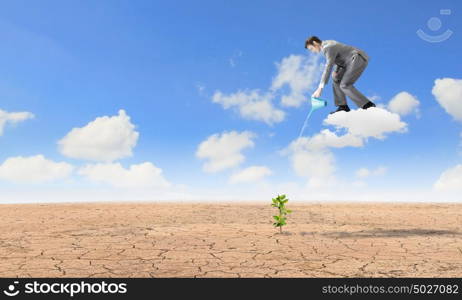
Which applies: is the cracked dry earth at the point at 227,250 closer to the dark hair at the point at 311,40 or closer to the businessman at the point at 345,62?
the businessman at the point at 345,62

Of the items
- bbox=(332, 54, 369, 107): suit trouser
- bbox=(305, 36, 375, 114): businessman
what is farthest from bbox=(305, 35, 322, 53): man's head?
bbox=(332, 54, 369, 107): suit trouser

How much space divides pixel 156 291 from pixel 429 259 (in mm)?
4139

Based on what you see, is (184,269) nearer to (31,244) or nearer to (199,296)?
(199,296)

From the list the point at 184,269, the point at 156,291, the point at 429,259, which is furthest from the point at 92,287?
the point at 429,259

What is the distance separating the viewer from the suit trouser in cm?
418

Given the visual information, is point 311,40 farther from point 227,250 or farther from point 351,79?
point 227,250

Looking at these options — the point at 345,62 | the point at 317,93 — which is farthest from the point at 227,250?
the point at 345,62

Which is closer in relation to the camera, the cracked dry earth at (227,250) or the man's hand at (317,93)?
the man's hand at (317,93)

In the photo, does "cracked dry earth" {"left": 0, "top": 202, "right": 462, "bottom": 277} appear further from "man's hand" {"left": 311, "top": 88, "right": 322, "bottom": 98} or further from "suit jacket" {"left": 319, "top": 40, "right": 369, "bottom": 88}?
"suit jacket" {"left": 319, "top": 40, "right": 369, "bottom": 88}

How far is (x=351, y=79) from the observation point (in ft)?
13.9

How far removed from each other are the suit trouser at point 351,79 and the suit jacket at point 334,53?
5cm

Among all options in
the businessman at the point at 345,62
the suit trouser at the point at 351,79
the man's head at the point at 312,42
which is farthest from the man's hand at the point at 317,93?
the man's head at the point at 312,42

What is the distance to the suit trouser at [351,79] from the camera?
13.7ft

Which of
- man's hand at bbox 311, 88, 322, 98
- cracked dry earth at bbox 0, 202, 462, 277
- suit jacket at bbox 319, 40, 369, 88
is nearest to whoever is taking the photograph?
man's hand at bbox 311, 88, 322, 98
